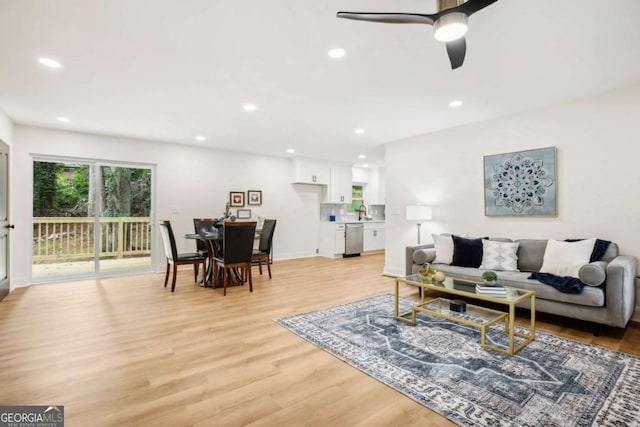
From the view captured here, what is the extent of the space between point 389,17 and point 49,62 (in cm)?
289

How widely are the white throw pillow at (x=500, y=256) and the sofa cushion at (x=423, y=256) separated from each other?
625 millimetres

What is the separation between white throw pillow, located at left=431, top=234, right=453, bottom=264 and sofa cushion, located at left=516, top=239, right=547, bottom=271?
0.78m

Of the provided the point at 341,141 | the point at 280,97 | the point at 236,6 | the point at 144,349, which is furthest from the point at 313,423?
the point at 341,141

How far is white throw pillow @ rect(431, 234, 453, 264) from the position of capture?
4.19 metres

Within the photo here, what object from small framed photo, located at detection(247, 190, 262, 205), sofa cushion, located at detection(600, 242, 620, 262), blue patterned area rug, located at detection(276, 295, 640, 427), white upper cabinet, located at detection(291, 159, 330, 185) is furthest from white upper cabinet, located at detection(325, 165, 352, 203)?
sofa cushion, located at detection(600, 242, 620, 262)

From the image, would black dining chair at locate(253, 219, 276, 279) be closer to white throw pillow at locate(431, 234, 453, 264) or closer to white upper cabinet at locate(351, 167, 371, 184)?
white throw pillow at locate(431, 234, 453, 264)

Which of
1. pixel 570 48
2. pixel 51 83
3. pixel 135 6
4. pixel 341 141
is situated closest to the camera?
pixel 135 6

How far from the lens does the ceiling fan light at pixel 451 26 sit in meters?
1.71

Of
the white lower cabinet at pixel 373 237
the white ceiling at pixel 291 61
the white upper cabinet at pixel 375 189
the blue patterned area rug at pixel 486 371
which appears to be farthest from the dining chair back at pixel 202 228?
the white upper cabinet at pixel 375 189

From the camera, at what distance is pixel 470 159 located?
4.57 meters

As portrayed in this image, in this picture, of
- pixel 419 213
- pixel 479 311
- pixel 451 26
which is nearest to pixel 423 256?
pixel 419 213

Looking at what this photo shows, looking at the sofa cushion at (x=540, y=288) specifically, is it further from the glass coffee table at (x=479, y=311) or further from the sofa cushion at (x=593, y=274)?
the glass coffee table at (x=479, y=311)

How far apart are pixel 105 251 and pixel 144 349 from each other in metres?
3.65

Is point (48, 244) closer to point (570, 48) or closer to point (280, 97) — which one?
point (280, 97)
